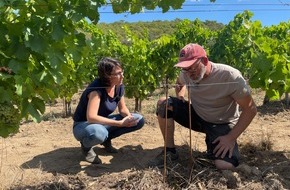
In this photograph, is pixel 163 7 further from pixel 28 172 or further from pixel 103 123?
pixel 28 172

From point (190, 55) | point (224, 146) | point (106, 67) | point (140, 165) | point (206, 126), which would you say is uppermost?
point (190, 55)

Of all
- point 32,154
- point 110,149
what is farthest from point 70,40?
point 32,154

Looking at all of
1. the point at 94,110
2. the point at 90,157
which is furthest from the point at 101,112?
the point at 90,157

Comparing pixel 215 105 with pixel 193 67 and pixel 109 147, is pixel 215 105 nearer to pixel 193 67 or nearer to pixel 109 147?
pixel 193 67

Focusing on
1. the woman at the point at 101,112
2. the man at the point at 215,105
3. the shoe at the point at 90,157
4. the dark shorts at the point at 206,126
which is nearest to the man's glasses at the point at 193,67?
the man at the point at 215,105

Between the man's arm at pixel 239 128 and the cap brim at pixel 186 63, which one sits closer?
the cap brim at pixel 186 63

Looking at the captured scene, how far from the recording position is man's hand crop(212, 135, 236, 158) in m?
3.45

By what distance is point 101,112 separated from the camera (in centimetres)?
403

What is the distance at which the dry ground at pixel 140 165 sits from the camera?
10.6 feet

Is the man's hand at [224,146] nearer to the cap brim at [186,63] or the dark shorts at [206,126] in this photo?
the dark shorts at [206,126]

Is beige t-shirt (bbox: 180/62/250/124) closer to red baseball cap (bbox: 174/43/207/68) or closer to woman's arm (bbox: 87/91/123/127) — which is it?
red baseball cap (bbox: 174/43/207/68)

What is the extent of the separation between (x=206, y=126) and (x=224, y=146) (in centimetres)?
33

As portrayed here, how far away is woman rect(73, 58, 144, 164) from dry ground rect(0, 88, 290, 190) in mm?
269

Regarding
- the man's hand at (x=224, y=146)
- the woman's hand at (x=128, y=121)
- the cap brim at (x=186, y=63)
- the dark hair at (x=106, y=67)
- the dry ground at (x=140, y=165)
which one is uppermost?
the cap brim at (x=186, y=63)
